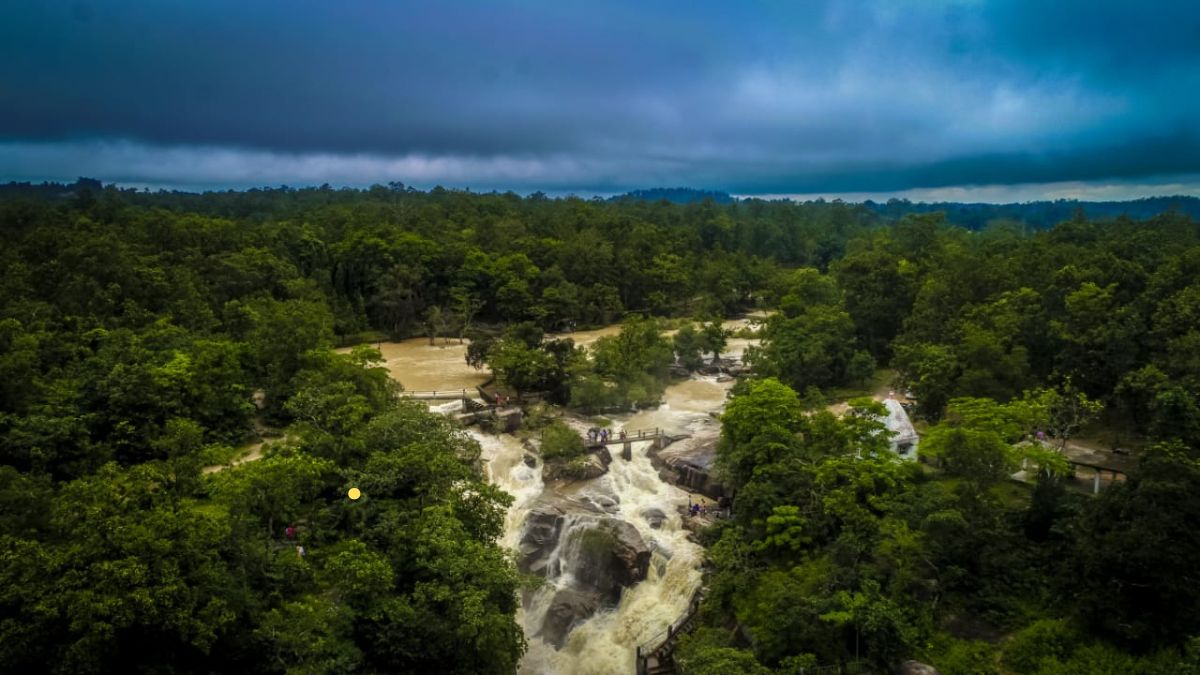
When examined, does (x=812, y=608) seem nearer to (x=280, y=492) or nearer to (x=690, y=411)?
(x=280, y=492)

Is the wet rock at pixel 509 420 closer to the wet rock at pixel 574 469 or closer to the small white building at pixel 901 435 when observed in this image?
the wet rock at pixel 574 469

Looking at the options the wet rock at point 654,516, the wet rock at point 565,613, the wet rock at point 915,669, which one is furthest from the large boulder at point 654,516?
the wet rock at point 915,669

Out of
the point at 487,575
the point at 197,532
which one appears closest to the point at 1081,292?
the point at 487,575

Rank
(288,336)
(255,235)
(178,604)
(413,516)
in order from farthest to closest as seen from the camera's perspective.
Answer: (255,235), (288,336), (413,516), (178,604)

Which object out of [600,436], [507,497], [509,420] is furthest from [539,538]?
[509,420]

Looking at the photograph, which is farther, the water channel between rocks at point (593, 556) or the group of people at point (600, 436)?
the group of people at point (600, 436)

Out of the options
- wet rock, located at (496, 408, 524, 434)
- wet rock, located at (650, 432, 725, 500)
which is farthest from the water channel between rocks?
wet rock, located at (496, 408, 524, 434)
